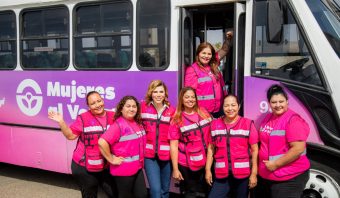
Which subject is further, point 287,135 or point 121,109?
point 121,109

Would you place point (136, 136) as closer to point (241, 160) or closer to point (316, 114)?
point (241, 160)

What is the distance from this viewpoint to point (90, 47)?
16.8 ft

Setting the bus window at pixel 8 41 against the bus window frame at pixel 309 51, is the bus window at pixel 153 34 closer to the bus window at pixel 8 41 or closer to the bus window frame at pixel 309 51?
the bus window frame at pixel 309 51

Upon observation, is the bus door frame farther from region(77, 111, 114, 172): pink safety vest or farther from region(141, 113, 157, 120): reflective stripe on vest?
region(77, 111, 114, 172): pink safety vest

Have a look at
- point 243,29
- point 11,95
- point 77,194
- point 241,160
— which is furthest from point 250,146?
point 11,95

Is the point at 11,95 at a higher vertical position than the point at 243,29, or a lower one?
lower

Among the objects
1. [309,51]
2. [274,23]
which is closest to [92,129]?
[274,23]

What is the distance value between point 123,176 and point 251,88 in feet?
5.39

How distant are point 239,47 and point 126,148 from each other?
171 centimetres

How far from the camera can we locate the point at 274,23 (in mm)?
3838

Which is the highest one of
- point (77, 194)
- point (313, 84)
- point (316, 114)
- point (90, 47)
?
point (90, 47)

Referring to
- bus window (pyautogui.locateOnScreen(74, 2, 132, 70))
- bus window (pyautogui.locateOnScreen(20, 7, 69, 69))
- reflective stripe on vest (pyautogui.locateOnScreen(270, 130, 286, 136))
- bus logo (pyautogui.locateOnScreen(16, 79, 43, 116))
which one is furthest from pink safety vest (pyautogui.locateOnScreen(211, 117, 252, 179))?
bus logo (pyautogui.locateOnScreen(16, 79, 43, 116))

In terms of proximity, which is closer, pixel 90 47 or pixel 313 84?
pixel 313 84

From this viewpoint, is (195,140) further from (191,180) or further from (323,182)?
(323,182)
